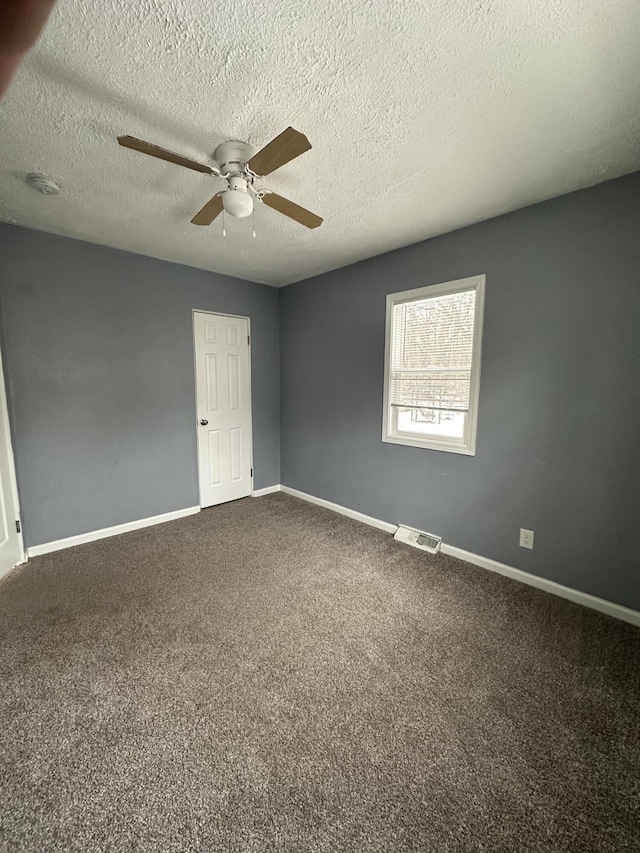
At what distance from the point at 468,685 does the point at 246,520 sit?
7.62 feet

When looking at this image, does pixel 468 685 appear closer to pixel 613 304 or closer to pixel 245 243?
pixel 613 304

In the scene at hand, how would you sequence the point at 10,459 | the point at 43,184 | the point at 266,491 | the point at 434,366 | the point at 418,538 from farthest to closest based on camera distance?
the point at 266,491 < the point at 418,538 < the point at 434,366 < the point at 10,459 < the point at 43,184

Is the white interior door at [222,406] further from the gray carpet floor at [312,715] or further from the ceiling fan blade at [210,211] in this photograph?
the ceiling fan blade at [210,211]

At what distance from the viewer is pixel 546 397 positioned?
2.17 meters

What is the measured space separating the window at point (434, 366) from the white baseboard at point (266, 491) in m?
1.80

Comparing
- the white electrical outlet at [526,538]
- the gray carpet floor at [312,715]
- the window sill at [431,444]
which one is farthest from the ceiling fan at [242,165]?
the white electrical outlet at [526,538]

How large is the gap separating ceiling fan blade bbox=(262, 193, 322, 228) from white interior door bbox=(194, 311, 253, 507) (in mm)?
1916

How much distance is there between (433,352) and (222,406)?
88.2 inches

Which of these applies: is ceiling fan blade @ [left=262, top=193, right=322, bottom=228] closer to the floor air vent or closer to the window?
the window

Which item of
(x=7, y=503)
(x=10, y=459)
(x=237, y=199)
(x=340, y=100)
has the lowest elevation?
(x=7, y=503)

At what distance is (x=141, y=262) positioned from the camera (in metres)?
3.00

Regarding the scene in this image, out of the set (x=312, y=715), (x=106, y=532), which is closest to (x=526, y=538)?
(x=312, y=715)

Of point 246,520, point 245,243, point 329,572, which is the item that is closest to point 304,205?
point 245,243

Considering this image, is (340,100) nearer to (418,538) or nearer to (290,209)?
(290,209)
